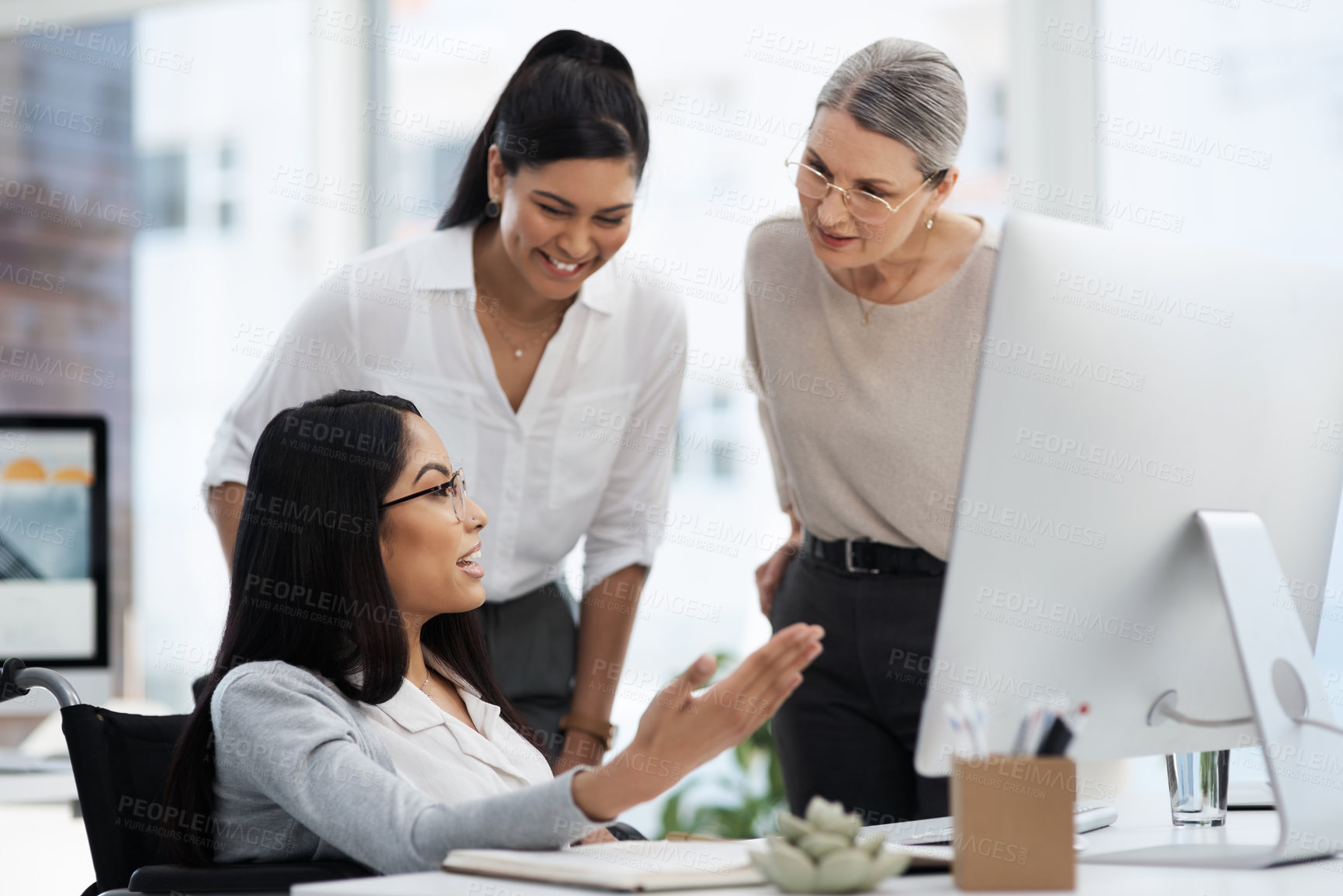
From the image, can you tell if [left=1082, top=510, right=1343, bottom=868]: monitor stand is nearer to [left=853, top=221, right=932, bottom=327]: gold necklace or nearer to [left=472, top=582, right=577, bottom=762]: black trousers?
[left=853, top=221, right=932, bottom=327]: gold necklace

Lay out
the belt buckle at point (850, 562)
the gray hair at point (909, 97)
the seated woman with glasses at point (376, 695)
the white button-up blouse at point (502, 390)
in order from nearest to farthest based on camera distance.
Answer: the seated woman with glasses at point (376, 695) < the gray hair at point (909, 97) < the belt buckle at point (850, 562) < the white button-up blouse at point (502, 390)

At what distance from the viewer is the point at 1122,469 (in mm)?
1044

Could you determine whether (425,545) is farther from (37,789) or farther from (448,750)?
(37,789)

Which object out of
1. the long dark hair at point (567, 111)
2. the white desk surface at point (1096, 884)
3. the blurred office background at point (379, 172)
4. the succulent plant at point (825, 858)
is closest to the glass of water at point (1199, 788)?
the white desk surface at point (1096, 884)

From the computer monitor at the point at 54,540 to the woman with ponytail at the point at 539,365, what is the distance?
720 mm

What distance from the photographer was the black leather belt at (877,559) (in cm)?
171

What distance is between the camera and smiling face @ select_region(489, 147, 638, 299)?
5.76 feet

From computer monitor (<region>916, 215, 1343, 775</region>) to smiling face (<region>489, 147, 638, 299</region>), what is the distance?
855 millimetres

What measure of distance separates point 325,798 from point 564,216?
92 centimetres

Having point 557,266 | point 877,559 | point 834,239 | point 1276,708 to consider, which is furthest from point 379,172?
point 1276,708

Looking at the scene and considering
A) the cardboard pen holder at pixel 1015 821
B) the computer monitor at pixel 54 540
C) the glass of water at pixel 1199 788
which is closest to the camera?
the cardboard pen holder at pixel 1015 821

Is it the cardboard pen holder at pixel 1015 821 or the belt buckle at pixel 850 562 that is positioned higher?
the belt buckle at pixel 850 562

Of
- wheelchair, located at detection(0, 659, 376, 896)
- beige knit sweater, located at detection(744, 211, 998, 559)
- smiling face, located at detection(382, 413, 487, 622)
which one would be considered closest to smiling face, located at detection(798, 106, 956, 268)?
beige knit sweater, located at detection(744, 211, 998, 559)

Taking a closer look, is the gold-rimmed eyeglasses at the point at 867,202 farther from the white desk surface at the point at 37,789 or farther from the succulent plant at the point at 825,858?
the white desk surface at the point at 37,789
